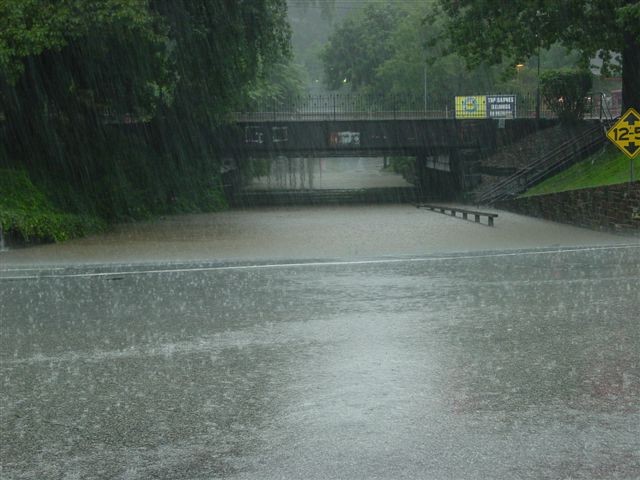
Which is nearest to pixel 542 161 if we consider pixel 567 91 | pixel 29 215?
pixel 567 91

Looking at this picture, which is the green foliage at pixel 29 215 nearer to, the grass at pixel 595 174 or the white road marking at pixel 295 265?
the white road marking at pixel 295 265

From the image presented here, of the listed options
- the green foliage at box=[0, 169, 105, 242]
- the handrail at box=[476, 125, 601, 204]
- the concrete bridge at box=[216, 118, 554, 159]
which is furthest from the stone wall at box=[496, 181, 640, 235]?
the green foliage at box=[0, 169, 105, 242]

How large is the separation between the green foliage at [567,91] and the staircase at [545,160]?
108cm

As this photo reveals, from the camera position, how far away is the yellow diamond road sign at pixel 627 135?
2472 centimetres

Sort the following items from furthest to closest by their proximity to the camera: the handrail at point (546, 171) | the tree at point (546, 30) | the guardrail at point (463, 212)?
the handrail at point (546, 171) → the tree at point (546, 30) → the guardrail at point (463, 212)

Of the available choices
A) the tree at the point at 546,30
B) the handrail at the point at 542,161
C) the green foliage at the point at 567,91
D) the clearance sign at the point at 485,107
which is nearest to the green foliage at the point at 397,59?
the clearance sign at the point at 485,107

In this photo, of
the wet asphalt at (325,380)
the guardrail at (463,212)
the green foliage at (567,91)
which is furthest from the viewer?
the green foliage at (567,91)

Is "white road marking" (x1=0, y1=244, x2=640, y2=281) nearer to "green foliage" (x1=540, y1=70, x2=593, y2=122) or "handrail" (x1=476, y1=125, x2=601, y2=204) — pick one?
"handrail" (x1=476, y1=125, x2=601, y2=204)

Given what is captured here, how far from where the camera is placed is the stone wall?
23.5 metres

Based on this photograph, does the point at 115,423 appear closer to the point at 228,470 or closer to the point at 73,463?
the point at 73,463

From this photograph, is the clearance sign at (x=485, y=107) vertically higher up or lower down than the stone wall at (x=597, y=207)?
higher up

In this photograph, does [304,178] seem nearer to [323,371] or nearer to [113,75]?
[113,75]

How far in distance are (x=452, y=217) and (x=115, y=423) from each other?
29032 mm

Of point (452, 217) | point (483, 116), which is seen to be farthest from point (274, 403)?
point (483, 116)
